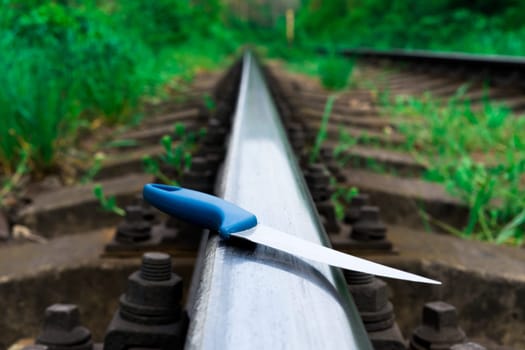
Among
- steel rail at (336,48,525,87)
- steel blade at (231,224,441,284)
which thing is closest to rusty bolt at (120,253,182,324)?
steel blade at (231,224,441,284)

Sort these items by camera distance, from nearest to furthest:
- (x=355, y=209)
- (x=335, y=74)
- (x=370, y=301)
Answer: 1. (x=370, y=301)
2. (x=355, y=209)
3. (x=335, y=74)

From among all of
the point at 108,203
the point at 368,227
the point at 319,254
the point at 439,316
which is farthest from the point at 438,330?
the point at 108,203

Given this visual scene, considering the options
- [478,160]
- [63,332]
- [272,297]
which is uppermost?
[272,297]

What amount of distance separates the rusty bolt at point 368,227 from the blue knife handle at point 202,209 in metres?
0.71

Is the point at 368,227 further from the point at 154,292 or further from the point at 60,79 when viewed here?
the point at 60,79

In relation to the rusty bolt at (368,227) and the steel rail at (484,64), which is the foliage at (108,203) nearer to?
the rusty bolt at (368,227)

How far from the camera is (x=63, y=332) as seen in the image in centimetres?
112

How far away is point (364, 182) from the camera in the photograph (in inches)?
102

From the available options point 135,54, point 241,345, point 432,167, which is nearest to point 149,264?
point 241,345

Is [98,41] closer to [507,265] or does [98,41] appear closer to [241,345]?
[507,265]

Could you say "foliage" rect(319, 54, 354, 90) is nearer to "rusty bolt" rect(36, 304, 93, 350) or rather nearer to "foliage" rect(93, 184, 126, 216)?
"foliage" rect(93, 184, 126, 216)

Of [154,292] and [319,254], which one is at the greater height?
[319,254]

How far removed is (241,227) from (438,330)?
15.4 inches

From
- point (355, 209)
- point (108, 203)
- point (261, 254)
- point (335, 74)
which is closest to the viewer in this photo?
point (261, 254)
